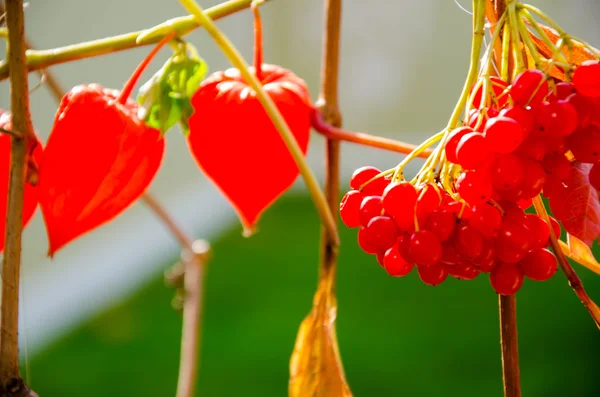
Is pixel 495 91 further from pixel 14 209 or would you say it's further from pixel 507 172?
pixel 14 209

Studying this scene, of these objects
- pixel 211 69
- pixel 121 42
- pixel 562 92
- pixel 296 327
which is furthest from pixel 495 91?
pixel 211 69

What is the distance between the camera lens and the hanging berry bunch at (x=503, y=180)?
7.1 inches

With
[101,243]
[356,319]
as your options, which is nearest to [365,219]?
[356,319]

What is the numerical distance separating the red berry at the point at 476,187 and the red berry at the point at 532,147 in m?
0.01

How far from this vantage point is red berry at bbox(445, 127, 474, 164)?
0.61 ft

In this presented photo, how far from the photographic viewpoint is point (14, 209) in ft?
0.70

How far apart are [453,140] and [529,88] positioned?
0.02 m

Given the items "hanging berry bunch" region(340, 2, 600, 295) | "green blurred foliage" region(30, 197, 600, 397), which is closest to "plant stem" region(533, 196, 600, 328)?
"hanging berry bunch" region(340, 2, 600, 295)

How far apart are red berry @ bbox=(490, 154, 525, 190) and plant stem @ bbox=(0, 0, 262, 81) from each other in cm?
12

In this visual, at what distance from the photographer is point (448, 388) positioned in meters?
1.09

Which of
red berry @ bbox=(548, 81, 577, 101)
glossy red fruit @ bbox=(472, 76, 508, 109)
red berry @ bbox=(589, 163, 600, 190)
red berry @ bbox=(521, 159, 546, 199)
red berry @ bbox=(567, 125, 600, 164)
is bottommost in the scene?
red berry @ bbox=(589, 163, 600, 190)

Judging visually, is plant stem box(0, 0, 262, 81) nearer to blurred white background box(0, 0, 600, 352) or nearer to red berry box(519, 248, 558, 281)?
red berry box(519, 248, 558, 281)

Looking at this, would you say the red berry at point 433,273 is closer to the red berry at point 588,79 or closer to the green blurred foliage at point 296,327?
the red berry at point 588,79

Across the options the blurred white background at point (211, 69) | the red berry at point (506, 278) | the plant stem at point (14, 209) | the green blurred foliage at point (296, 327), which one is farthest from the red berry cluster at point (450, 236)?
the blurred white background at point (211, 69)
